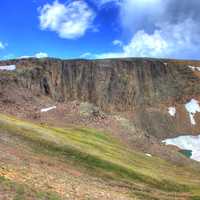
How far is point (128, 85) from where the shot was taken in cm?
12738

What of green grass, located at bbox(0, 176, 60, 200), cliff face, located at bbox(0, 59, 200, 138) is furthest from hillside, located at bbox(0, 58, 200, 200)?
cliff face, located at bbox(0, 59, 200, 138)

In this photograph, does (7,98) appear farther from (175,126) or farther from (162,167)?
(175,126)

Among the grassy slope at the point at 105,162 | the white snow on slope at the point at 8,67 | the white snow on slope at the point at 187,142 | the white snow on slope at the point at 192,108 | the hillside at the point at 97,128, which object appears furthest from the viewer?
the white snow on slope at the point at 192,108

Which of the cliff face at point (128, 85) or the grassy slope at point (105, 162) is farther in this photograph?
the cliff face at point (128, 85)

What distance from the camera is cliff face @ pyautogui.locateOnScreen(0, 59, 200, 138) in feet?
371

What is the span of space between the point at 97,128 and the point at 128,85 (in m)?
62.2

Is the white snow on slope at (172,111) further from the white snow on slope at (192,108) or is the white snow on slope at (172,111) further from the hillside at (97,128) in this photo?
the white snow on slope at (192,108)

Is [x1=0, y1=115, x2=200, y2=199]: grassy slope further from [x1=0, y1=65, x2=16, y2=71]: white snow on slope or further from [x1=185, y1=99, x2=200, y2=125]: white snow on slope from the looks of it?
[x1=185, y1=99, x2=200, y2=125]: white snow on slope

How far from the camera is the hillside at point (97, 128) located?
26422 millimetres

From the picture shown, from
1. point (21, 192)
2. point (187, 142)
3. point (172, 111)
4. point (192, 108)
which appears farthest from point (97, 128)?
point (192, 108)

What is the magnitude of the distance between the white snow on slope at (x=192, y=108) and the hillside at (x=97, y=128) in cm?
39

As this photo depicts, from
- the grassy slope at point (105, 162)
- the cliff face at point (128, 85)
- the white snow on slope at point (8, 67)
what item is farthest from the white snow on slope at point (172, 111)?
the grassy slope at point (105, 162)

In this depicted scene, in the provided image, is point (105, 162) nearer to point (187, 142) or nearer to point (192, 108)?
point (187, 142)

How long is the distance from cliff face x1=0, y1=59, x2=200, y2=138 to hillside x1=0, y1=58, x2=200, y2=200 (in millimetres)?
297
